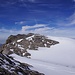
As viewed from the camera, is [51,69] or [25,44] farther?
[25,44]

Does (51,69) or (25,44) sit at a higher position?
(25,44)

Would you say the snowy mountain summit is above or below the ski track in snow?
above

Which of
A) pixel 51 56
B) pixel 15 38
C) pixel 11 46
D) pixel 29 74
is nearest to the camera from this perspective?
pixel 29 74

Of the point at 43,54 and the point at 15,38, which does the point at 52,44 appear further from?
the point at 15,38

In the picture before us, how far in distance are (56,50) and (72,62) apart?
16614mm

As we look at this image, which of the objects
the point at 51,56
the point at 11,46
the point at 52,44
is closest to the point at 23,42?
the point at 11,46

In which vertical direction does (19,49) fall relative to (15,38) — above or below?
below

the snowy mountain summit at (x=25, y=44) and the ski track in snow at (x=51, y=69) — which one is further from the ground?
the snowy mountain summit at (x=25, y=44)

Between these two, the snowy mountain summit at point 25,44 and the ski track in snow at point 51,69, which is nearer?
the ski track in snow at point 51,69

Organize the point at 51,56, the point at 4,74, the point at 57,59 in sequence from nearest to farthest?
the point at 4,74 → the point at 57,59 → the point at 51,56

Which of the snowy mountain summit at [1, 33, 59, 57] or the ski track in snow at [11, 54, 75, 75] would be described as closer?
the ski track in snow at [11, 54, 75, 75]

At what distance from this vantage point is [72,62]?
196 ft

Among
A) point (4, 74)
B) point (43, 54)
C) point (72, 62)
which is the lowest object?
point (4, 74)

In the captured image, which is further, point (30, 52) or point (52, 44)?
point (52, 44)
